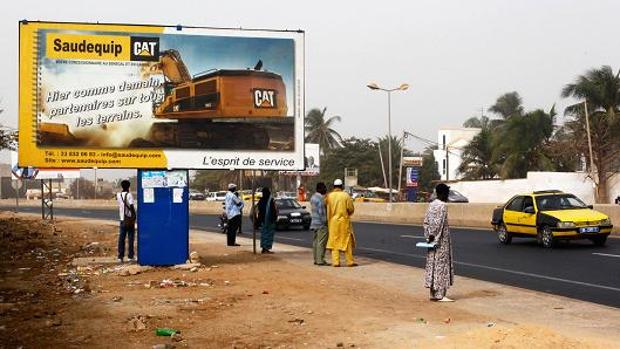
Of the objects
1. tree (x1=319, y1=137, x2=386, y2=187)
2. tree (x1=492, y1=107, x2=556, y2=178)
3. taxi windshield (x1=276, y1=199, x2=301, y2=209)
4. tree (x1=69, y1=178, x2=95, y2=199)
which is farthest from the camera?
tree (x1=69, y1=178, x2=95, y2=199)

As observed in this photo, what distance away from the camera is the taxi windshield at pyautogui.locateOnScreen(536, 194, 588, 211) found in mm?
20578

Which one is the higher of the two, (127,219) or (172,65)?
(172,65)

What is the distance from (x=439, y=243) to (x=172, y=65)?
736cm

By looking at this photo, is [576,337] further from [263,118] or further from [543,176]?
[543,176]

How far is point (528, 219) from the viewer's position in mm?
20828

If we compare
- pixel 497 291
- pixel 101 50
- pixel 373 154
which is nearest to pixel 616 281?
pixel 497 291

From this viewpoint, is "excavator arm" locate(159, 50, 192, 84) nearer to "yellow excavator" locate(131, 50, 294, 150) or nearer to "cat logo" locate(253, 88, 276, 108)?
"yellow excavator" locate(131, 50, 294, 150)

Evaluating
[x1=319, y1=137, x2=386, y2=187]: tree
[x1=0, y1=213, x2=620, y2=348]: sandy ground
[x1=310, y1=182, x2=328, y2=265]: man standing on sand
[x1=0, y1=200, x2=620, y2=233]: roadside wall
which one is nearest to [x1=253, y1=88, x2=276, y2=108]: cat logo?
[x1=310, y1=182, x2=328, y2=265]: man standing on sand

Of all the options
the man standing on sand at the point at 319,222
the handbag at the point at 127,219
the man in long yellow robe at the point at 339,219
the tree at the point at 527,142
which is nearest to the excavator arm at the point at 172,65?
the handbag at the point at 127,219

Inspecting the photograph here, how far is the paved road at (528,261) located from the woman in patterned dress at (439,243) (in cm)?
230

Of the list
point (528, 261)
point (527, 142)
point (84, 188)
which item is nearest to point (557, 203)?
point (528, 261)

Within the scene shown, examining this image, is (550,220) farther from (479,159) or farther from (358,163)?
(358,163)

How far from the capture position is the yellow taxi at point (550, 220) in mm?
19500

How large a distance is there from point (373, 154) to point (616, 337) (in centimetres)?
9147
